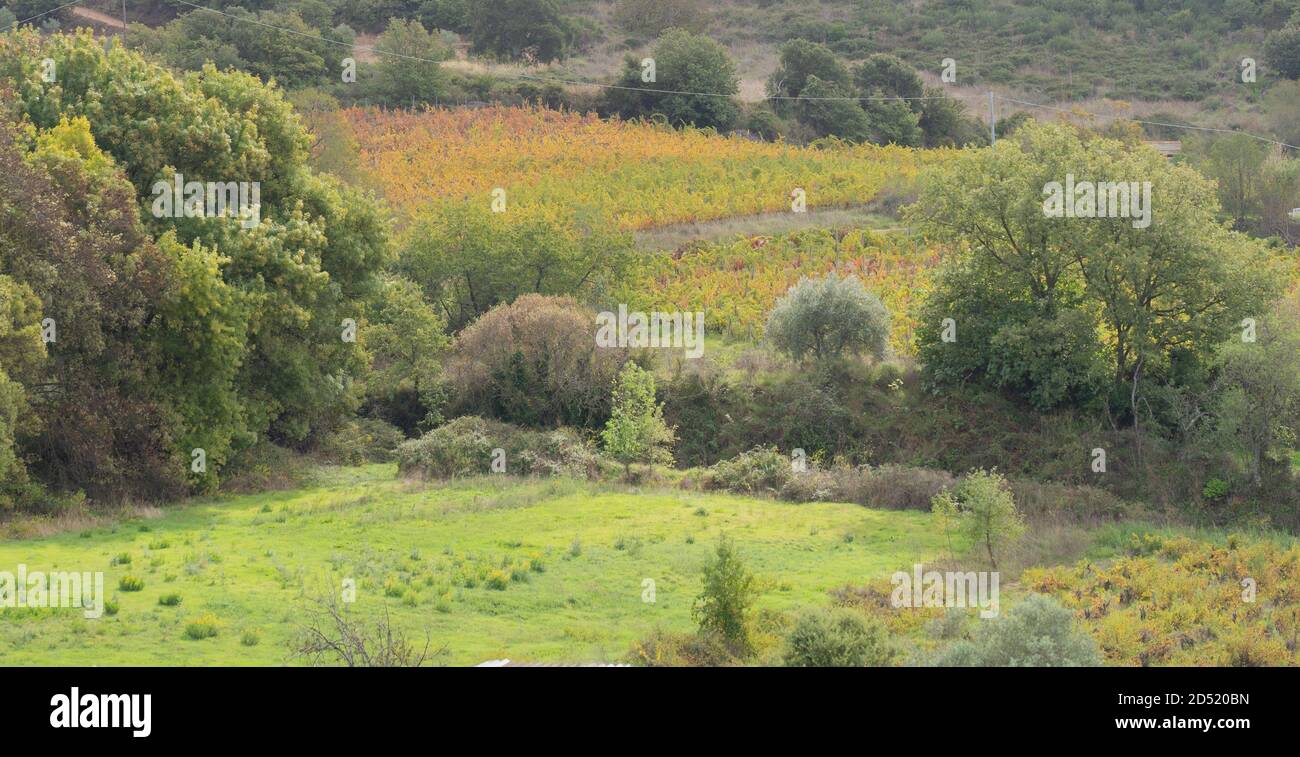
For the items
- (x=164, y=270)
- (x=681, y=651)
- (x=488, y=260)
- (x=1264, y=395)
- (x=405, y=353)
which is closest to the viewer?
(x=681, y=651)

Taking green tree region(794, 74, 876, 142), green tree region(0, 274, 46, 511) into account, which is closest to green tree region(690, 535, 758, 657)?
green tree region(0, 274, 46, 511)

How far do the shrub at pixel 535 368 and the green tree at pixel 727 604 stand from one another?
1874 centimetres

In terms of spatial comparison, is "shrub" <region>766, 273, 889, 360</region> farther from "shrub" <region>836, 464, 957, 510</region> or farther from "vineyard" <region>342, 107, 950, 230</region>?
"vineyard" <region>342, 107, 950, 230</region>

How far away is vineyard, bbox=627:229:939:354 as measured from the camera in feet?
148

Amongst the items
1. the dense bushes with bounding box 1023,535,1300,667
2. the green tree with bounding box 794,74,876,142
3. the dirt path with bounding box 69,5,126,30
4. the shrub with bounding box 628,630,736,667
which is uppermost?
the dirt path with bounding box 69,5,126,30

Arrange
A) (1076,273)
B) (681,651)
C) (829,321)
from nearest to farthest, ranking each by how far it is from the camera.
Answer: (681,651) < (1076,273) < (829,321)

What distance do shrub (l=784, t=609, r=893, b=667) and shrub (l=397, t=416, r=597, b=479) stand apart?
1648 centimetres

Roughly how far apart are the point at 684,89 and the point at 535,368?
37666 millimetres

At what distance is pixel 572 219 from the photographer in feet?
154

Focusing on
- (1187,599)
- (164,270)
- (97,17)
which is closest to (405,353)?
(164,270)

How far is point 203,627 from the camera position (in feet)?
65.7

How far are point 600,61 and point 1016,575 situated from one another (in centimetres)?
6472

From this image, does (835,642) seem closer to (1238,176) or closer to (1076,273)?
(1076,273)
